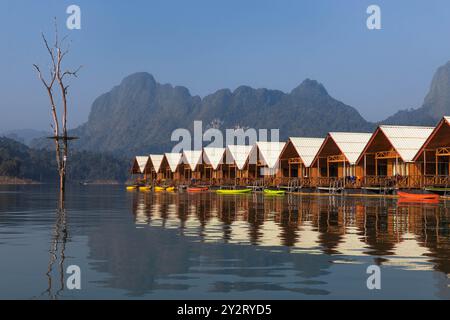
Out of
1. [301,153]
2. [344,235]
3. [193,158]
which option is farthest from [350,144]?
[344,235]

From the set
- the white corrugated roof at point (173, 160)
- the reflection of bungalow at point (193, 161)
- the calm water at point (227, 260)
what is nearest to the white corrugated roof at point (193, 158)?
the reflection of bungalow at point (193, 161)

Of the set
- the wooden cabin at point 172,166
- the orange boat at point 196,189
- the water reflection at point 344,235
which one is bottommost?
the orange boat at point 196,189

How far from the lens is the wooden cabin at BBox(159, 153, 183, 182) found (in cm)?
10519

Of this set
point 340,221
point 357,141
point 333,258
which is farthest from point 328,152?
point 333,258

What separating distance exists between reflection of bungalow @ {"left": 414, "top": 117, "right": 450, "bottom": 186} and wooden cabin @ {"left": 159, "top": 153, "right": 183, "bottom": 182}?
5696cm

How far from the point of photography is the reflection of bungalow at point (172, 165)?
105 m

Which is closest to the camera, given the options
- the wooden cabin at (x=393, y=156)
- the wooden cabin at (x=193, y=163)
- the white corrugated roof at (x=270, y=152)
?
the wooden cabin at (x=393, y=156)

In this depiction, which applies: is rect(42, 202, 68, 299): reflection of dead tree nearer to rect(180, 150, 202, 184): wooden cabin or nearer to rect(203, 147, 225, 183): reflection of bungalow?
rect(203, 147, 225, 183): reflection of bungalow

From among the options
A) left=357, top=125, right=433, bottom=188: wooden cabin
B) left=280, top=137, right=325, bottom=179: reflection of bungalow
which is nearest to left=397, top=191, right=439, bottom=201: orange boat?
left=357, top=125, right=433, bottom=188: wooden cabin

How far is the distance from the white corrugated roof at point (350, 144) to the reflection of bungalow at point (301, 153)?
19.2ft

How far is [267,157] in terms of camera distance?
254 feet

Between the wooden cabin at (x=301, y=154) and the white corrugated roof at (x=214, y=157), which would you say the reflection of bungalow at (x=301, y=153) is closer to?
the wooden cabin at (x=301, y=154)

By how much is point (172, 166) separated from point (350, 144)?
4815 cm
